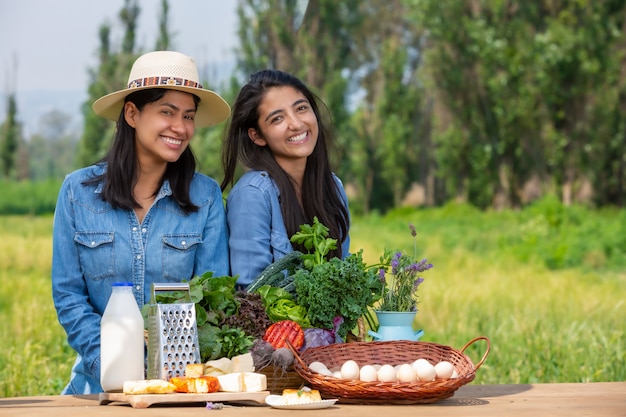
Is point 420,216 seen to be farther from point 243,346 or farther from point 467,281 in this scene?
point 243,346

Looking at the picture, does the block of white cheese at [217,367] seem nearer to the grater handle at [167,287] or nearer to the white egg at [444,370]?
the grater handle at [167,287]

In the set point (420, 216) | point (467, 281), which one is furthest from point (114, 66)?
point (467, 281)

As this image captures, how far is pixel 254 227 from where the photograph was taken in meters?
3.52

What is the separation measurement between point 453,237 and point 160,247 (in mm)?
15275

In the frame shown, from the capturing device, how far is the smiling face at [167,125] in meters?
3.34

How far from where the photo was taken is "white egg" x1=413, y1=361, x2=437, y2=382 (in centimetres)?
274

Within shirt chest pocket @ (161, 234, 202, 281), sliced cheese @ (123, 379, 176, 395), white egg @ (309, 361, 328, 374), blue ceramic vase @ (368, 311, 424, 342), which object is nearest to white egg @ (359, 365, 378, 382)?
white egg @ (309, 361, 328, 374)

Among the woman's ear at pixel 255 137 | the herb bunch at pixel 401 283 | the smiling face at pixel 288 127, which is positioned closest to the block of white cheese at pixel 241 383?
the herb bunch at pixel 401 283

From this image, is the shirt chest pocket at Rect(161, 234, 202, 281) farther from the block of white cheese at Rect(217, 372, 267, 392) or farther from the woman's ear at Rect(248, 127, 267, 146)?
the block of white cheese at Rect(217, 372, 267, 392)

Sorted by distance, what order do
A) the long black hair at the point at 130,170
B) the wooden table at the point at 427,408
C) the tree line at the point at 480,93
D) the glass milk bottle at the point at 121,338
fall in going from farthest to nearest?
the tree line at the point at 480,93 → the long black hair at the point at 130,170 → the glass milk bottle at the point at 121,338 → the wooden table at the point at 427,408

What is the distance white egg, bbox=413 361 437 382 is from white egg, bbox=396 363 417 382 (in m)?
0.01

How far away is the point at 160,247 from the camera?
3383 mm

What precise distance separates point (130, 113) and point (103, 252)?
1.55 ft

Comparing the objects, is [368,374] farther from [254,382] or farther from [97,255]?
[97,255]
